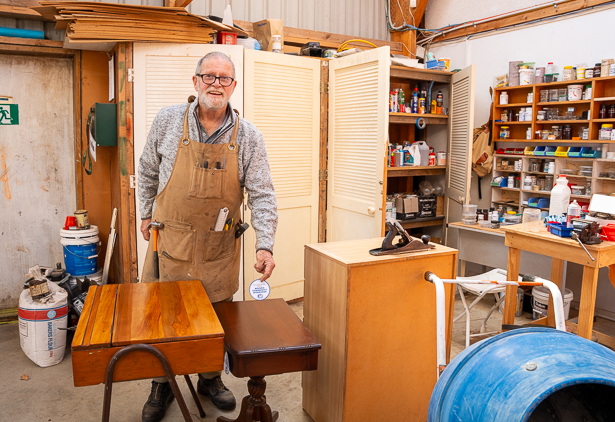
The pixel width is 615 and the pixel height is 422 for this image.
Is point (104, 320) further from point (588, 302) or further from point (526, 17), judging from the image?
point (526, 17)

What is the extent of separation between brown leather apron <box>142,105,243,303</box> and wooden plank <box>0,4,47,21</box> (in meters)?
2.24

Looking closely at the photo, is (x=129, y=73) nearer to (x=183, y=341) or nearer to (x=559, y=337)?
(x=183, y=341)

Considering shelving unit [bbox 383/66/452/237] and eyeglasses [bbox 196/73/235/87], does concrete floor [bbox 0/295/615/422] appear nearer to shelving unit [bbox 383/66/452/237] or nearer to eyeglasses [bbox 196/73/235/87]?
eyeglasses [bbox 196/73/235/87]

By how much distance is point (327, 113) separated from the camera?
172 inches

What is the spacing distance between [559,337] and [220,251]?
5.26ft

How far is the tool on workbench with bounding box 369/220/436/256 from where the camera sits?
2.26 metres

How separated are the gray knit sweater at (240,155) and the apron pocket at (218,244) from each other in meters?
0.16

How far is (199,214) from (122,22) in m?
1.87

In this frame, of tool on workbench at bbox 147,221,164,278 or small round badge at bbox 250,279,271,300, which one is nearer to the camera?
small round badge at bbox 250,279,271,300

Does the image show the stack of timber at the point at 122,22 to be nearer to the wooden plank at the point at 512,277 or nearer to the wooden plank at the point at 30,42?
the wooden plank at the point at 30,42

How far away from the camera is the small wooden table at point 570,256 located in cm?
273

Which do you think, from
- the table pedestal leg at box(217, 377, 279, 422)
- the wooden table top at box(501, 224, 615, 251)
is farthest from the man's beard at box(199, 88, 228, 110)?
the wooden table top at box(501, 224, 615, 251)

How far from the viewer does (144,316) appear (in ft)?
5.84

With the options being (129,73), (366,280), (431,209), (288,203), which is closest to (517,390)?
(366,280)
